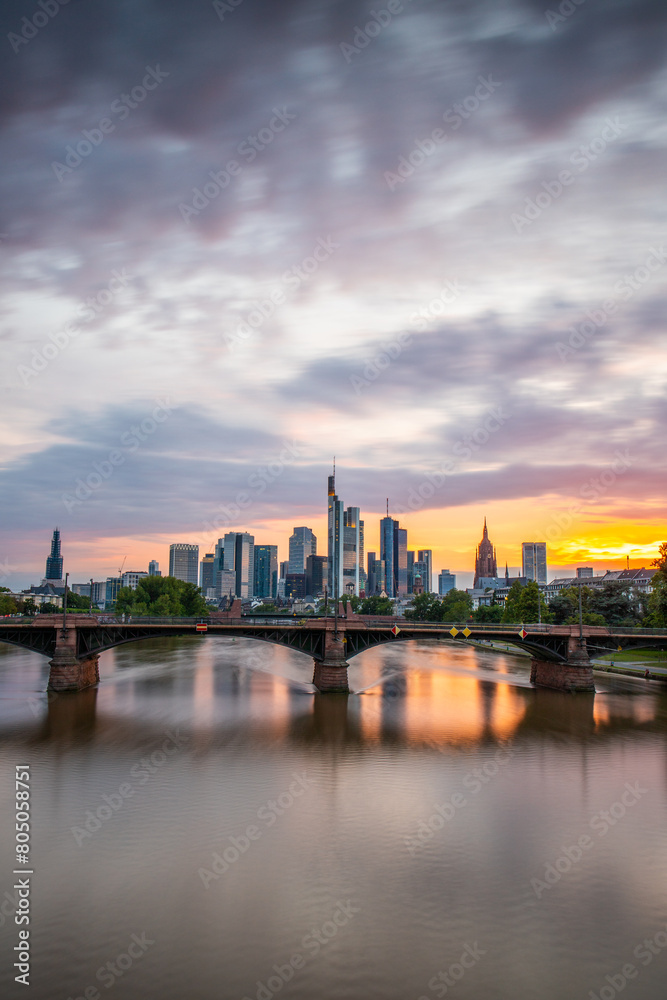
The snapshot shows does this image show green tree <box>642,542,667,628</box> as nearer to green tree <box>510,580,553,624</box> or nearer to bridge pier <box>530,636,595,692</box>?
bridge pier <box>530,636,595,692</box>

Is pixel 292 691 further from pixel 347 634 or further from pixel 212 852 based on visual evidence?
pixel 212 852

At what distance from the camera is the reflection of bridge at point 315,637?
63.6m

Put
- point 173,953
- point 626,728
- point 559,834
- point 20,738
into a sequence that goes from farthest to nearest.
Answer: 1. point 626,728
2. point 20,738
3. point 559,834
4. point 173,953

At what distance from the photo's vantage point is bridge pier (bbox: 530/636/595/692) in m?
67.0

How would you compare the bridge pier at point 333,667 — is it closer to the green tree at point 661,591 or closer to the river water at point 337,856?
the river water at point 337,856

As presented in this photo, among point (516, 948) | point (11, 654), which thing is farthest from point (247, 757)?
point (11, 654)

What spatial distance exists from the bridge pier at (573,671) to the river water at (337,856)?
1329 centimetres

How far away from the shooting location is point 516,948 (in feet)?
63.6

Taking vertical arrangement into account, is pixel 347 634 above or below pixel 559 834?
above

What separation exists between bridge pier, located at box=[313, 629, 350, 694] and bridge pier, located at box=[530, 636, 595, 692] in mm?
22654

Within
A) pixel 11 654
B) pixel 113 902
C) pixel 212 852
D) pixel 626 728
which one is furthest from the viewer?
pixel 11 654

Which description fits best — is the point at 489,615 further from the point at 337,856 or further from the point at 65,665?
the point at 337,856

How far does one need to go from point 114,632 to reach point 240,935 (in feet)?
166

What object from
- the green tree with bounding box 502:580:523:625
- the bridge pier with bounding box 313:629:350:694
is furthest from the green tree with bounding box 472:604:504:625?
the bridge pier with bounding box 313:629:350:694
